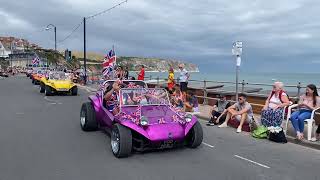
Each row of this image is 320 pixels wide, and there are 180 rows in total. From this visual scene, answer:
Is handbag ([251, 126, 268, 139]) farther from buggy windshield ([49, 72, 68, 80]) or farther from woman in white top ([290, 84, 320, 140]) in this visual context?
buggy windshield ([49, 72, 68, 80])

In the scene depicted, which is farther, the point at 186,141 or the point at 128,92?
the point at 128,92

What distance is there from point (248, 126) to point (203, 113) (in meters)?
3.61

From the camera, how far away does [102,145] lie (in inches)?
369

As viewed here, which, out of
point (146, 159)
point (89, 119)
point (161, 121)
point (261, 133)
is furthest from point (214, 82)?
point (146, 159)

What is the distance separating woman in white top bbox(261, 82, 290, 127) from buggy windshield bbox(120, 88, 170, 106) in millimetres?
2754

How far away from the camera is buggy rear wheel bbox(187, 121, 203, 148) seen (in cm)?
881

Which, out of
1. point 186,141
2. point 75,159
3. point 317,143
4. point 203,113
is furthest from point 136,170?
point 203,113

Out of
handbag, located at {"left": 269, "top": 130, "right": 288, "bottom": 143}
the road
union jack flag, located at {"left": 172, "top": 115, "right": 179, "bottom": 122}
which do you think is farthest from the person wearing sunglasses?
union jack flag, located at {"left": 172, "top": 115, "right": 179, "bottom": 122}

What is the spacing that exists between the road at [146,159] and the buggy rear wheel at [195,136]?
15 cm

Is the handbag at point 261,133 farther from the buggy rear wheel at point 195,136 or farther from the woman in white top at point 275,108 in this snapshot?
the buggy rear wheel at point 195,136

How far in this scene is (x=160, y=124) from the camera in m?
8.27

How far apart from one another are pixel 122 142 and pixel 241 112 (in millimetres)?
4647

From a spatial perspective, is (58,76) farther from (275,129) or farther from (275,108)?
(275,129)

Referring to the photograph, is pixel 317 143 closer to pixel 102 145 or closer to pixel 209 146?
pixel 209 146
